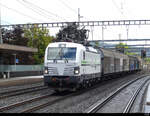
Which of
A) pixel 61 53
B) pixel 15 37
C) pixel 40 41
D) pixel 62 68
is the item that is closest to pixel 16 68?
pixel 15 37

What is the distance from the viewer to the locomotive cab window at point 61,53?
16.6 meters

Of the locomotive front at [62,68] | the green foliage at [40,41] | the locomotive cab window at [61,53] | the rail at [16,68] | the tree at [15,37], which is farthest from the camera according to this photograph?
the green foliage at [40,41]

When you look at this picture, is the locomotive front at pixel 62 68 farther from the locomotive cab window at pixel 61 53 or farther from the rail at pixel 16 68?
the rail at pixel 16 68

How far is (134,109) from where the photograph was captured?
40.2ft

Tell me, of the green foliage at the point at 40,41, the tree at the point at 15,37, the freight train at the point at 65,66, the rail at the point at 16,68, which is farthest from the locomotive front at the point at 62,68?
the tree at the point at 15,37

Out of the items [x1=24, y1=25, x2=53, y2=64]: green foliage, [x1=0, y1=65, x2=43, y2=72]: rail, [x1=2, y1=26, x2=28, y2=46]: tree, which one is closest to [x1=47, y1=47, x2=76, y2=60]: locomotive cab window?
[x1=0, y1=65, x2=43, y2=72]: rail

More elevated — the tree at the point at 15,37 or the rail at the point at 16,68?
the tree at the point at 15,37

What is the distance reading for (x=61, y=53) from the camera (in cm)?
1680

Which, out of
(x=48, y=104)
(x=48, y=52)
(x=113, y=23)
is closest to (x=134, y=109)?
(x=48, y=104)

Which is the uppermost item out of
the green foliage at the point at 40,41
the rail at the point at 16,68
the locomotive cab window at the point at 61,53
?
the green foliage at the point at 40,41

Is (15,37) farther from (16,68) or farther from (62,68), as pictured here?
(62,68)

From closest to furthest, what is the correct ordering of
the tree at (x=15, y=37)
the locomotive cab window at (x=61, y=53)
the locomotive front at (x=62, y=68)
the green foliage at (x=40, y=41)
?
1. the locomotive front at (x=62, y=68)
2. the locomotive cab window at (x=61, y=53)
3. the tree at (x=15, y=37)
4. the green foliage at (x=40, y=41)

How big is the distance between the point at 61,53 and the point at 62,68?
1084 millimetres

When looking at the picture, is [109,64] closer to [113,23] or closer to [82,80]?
[113,23]
